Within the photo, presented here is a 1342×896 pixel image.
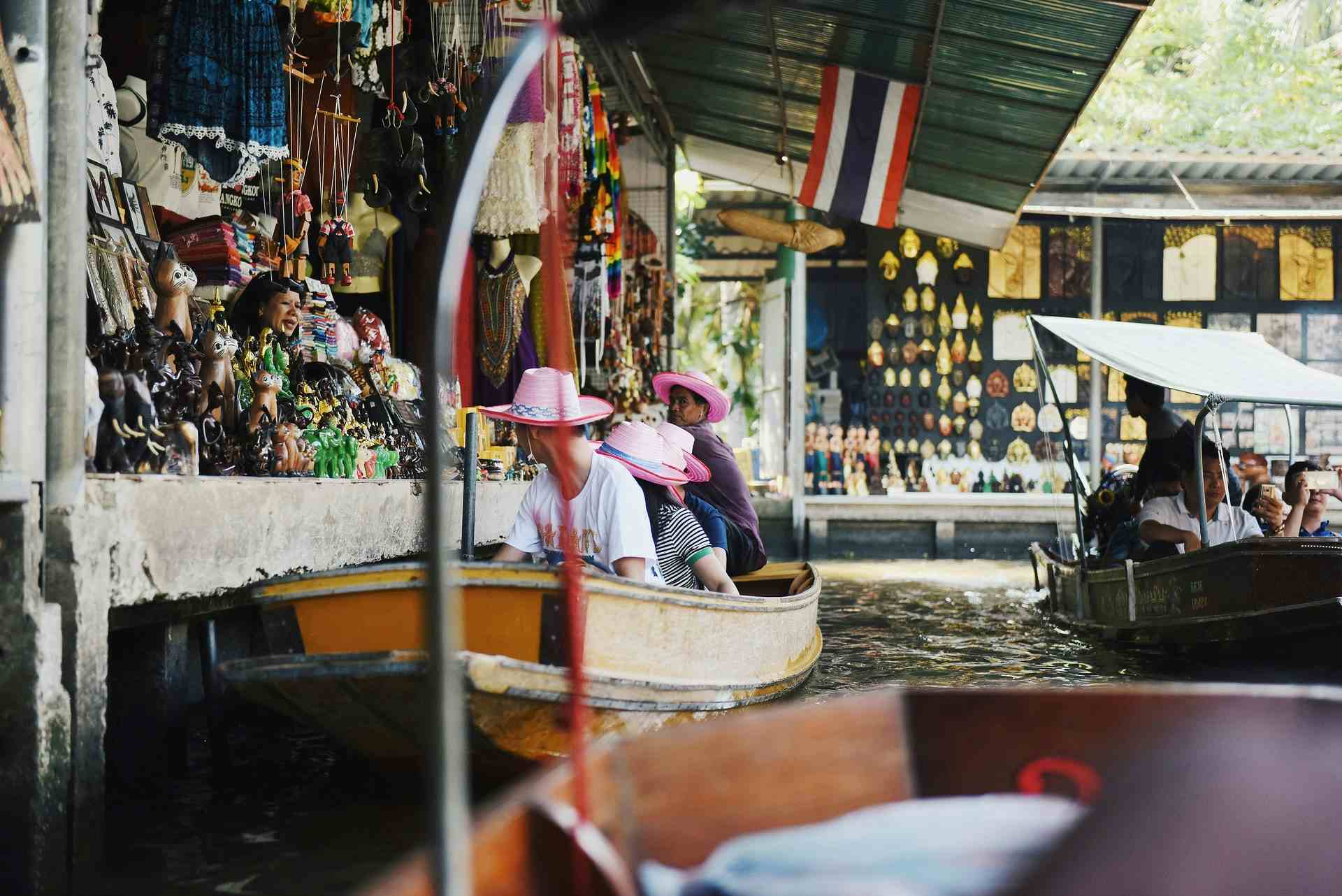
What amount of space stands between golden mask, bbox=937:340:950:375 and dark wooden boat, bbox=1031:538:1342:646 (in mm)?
7789

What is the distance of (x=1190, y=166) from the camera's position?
14.6m

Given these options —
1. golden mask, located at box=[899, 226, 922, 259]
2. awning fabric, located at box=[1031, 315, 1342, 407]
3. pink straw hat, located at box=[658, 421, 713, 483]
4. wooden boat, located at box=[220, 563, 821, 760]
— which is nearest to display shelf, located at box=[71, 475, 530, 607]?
wooden boat, located at box=[220, 563, 821, 760]

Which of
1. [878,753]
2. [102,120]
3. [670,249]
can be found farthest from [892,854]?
[670,249]

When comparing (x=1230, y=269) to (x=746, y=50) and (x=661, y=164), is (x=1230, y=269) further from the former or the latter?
(x=746, y=50)

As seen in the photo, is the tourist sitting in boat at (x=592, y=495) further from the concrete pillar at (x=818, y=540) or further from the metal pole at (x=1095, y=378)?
the metal pole at (x=1095, y=378)

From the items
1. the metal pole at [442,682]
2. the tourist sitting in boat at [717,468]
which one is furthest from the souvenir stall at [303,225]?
the metal pole at [442,682]

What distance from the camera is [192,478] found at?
14.2 ft

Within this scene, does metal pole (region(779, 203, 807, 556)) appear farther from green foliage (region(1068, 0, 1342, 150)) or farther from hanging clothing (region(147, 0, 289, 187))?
hanging clothing (region(147, 0, 289, 187))

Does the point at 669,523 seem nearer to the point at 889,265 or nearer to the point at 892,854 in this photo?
the point at 892,854

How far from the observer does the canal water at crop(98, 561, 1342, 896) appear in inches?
153

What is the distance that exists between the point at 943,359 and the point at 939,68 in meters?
7.05

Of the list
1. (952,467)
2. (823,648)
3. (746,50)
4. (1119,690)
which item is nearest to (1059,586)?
(823,648)

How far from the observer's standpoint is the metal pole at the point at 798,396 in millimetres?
15383

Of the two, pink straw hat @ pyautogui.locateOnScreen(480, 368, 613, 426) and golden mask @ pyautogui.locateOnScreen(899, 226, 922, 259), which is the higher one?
golden mask @ pyautogui.locateOnScreen(899, 226, 922, 259)
